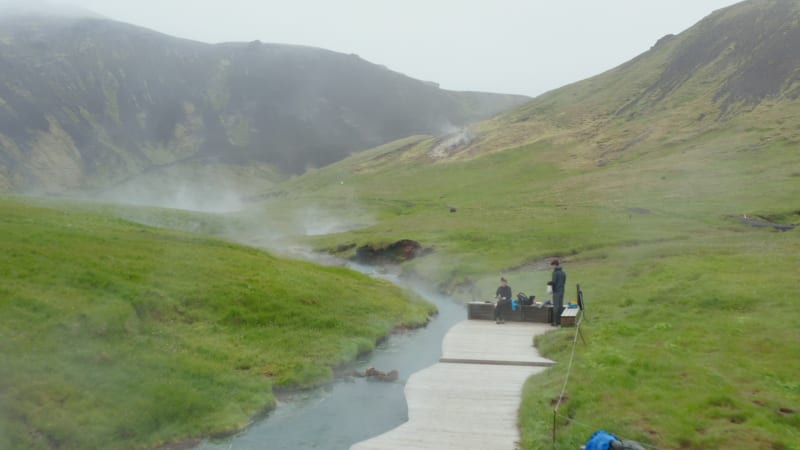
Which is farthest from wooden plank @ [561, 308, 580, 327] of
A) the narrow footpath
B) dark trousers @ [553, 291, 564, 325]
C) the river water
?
the river water

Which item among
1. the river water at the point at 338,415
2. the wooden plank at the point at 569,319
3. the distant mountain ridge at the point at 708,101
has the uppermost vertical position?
the distant mountain ridge at the point at 708,101

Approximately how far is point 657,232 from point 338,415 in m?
55.0

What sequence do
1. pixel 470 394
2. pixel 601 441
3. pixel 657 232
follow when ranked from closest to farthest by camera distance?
pixel 601 441 < pixel 470 394 < pixel 657 232

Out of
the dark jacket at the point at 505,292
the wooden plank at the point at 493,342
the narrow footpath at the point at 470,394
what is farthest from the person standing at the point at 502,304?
the narrow footpath at the point at 470,394

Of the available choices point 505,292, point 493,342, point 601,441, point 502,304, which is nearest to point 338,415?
point 493,342

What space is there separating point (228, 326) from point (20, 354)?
10.9 m

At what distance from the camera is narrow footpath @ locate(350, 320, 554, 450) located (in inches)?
798

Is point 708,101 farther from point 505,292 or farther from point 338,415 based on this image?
point 338,415

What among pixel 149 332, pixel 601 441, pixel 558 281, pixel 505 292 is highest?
pixel 558 281

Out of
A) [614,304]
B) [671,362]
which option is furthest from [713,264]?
[671,362]

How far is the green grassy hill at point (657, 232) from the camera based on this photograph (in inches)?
814

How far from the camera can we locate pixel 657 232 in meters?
70.2

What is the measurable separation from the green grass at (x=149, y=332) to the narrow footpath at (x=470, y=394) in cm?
608

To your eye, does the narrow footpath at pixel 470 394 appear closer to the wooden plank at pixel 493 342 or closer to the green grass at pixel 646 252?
the wooden plank at pixel 493 342
